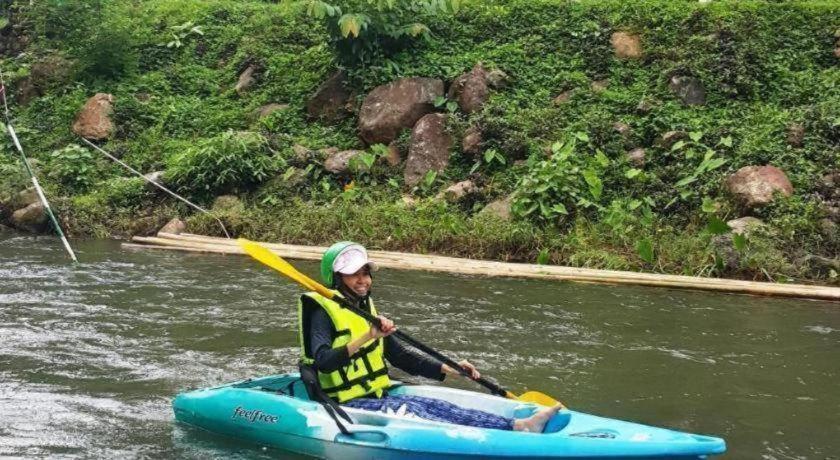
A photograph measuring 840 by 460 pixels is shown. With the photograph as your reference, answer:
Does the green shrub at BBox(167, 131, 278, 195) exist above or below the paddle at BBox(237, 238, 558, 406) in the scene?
above

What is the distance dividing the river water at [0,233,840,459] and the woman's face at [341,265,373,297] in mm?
954

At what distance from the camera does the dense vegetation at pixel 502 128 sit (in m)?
9.66

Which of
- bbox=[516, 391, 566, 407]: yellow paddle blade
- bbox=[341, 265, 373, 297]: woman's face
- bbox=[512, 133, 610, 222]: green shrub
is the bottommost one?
bbox=[516, 391, 566, 407]: yellow paddle blade

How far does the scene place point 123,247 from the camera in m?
10.7

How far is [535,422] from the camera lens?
12.6 feet

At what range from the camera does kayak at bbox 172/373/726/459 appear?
355 centimetres

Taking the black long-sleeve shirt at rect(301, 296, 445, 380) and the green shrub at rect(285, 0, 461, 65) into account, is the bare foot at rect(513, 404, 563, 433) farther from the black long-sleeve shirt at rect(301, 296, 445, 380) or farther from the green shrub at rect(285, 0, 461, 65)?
the green shrub at rect(285, 0, 461, 65)

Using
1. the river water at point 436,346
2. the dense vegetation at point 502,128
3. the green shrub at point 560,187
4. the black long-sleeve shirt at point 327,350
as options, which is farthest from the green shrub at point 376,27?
the black long-sleeve shirt at point 327,350

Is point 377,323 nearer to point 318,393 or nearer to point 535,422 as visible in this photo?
point 318,393

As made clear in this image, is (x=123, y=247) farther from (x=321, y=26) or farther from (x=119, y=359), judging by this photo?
(x=321, y=26)

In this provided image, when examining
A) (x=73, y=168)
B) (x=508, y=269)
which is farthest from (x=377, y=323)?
(x=73, y=168)

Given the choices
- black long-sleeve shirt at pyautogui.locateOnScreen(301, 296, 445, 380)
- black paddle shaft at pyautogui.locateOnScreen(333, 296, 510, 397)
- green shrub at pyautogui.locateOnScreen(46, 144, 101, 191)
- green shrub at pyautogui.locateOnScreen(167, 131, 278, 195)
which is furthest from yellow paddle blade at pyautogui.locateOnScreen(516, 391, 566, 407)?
green shrub at pyautogui.locateOnScreen(46, 144, 101, 191)

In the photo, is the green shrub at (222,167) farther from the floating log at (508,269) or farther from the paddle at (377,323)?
the paddle at (377,323)

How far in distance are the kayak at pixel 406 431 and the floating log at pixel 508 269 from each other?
4.49m
